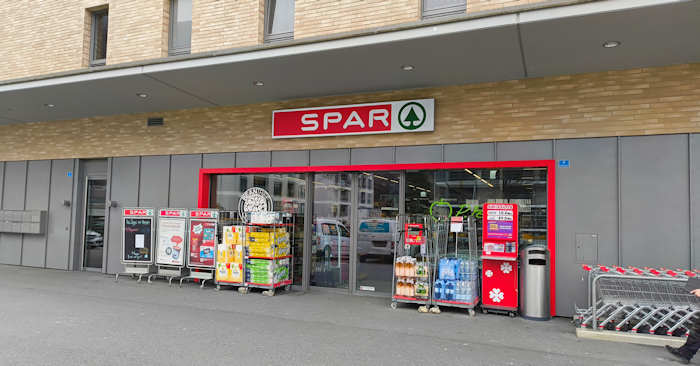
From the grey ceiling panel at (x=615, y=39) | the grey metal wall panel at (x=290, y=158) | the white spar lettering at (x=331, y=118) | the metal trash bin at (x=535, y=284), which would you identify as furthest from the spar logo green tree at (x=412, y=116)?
the metal trash bin at (x=535, y=284)

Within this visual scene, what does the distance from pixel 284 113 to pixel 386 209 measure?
302cm

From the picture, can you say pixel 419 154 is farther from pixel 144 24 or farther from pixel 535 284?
pixel 144 24

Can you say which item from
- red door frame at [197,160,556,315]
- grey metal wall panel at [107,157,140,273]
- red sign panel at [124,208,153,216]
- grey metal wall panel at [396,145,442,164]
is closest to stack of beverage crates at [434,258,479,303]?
red door frame at [197,160,556,315]

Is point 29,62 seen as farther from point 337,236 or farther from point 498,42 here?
point 498,42

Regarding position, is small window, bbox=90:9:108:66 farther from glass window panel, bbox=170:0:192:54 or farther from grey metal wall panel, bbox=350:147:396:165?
grey metal wall panel, bbox=350:147:396:165

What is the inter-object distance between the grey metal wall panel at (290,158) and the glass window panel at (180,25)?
3068 millimetres

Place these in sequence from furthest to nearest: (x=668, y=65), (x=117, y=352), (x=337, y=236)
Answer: (x=337, y=236) < (x=668, y=65) < (x=117, y=352)

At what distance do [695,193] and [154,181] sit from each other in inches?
430

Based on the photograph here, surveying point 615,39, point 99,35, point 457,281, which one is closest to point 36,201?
point 99,35

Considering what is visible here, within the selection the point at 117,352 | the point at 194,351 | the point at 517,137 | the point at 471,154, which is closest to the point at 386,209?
the point at 471,154

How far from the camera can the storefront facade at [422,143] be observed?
283 inches

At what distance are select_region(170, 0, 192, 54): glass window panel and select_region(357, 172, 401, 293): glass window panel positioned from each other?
494 cm

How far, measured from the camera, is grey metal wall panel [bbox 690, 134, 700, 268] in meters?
7.06

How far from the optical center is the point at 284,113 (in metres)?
9.98
